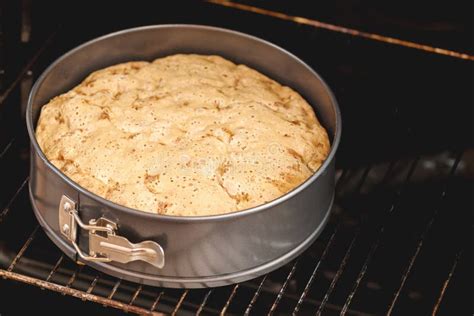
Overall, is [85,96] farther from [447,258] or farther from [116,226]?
[447,258]

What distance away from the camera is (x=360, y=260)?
7.42 feet

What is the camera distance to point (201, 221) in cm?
163

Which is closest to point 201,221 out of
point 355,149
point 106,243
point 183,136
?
point 106,243

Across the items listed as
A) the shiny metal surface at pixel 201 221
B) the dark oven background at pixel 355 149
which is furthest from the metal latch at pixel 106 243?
the dark oven background at pixel 355 149

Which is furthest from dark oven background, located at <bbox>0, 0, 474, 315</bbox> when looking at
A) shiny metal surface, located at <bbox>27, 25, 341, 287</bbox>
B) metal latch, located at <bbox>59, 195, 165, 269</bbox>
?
metal latch, located at <bbox>59, 195, 165, 269</bbox>

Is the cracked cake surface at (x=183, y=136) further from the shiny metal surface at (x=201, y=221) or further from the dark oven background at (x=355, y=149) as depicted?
the dark oven background at (x=355, y=149)

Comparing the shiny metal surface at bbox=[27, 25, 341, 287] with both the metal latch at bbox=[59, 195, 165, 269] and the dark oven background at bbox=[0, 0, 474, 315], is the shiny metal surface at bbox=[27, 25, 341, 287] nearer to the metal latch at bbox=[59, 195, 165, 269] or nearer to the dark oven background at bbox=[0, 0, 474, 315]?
the metal latch at bbox=[59, 195, 165, 269]

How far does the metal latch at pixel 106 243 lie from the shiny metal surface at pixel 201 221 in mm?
17

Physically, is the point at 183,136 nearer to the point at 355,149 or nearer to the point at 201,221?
the point at 201,221

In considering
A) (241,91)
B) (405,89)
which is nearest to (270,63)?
(241,91)

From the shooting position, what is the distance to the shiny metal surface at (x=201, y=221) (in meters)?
1.66

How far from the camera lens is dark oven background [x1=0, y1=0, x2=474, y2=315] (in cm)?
218

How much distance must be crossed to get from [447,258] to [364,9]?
75cm

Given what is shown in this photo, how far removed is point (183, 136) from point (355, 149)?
677mm
